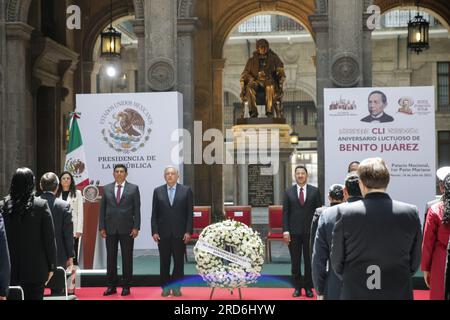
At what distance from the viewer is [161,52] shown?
16.4 m

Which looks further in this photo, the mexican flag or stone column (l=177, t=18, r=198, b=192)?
stone column (l=177, t=18, r=198, b=192)

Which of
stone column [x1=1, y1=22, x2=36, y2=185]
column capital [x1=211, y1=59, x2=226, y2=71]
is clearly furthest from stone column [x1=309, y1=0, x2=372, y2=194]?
column capital [x1=211, y1=59, x2=226, y2=71]

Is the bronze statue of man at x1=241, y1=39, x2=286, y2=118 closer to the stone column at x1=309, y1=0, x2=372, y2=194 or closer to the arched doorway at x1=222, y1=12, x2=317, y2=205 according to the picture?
the stone column at x1=309, y1=0, x2=372, y2=194

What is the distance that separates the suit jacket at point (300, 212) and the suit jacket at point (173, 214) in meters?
1.38

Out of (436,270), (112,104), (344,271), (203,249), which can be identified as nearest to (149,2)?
(112,104)

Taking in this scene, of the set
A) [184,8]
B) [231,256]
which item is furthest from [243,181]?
[231,256]

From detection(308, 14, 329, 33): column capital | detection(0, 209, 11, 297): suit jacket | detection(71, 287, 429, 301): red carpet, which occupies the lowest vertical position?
detection(71, 287, 429, 301): red carpet

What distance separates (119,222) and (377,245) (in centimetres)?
683

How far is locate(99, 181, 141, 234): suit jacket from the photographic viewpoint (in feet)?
37.8

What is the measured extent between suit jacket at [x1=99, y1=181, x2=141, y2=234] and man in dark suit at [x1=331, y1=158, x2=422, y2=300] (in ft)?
21.6

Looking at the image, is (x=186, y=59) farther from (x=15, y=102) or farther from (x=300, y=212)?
(x=300, y=212)

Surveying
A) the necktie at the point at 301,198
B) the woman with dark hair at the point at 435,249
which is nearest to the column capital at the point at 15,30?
the necktie at the point at 301,198

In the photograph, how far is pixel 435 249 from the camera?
22.6 ft

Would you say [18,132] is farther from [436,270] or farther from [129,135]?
[436,270]
